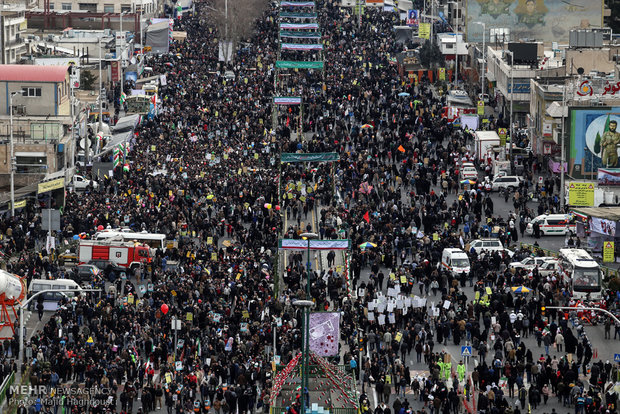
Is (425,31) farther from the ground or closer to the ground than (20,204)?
farther from the ground

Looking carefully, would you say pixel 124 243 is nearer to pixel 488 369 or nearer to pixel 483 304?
pixel 483 304

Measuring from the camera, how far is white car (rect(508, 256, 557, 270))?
65812 millimetres

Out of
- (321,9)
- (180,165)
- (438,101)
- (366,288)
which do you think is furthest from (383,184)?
(321,9)

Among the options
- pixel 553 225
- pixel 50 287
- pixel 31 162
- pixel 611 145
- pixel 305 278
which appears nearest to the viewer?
pixel 50 287

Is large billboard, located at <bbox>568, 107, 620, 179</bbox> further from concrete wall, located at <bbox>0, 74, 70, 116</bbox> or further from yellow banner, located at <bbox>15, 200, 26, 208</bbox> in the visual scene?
yellow banner, located at <bbox>15, 200, 26, 208</bbox>

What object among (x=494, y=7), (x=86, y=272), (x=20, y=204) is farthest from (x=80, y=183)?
(x=494, y=7)

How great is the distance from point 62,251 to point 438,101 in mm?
39795

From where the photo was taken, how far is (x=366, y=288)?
62.6 m

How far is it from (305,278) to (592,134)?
23.4 meters

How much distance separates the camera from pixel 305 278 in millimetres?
64312

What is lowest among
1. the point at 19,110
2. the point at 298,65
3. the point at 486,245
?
the point at 486,245

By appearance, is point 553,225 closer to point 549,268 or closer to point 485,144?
point 549,268

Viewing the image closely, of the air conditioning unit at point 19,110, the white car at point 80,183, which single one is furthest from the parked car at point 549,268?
the air conditioning unit at point 19,110

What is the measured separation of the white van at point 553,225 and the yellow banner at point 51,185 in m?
21.5
